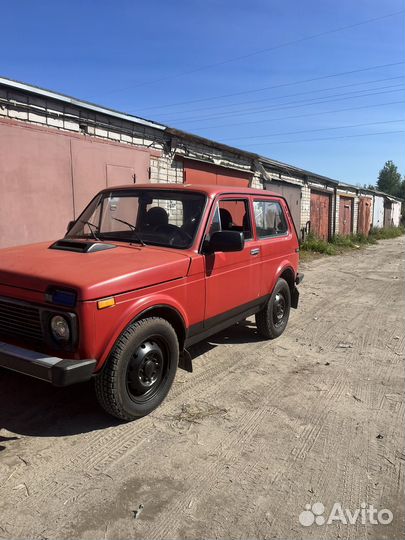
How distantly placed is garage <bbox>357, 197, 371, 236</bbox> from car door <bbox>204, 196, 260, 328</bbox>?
2504 centimetres

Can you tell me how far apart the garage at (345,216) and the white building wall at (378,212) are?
805 cm

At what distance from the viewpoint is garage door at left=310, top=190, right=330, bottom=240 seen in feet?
68.2

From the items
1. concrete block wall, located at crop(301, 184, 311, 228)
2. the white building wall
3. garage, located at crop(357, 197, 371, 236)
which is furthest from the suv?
the white building wall

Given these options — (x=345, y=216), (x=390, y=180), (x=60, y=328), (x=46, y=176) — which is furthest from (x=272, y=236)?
(x=390, y=180)

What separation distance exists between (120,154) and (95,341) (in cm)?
622

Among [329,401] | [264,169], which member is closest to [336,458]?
[329,401]

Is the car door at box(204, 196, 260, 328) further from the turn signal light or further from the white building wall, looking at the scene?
the white building wall

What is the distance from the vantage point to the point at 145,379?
3.48m

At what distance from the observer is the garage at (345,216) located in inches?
979

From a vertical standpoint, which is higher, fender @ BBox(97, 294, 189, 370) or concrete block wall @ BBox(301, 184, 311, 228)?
concrete block wall @ BBox(301, 184, 311, 228)

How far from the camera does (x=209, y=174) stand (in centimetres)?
1154

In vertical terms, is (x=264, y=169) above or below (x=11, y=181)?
above

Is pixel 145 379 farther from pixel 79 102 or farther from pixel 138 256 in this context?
pixel 79 102

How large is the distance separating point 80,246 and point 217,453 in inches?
82.1
